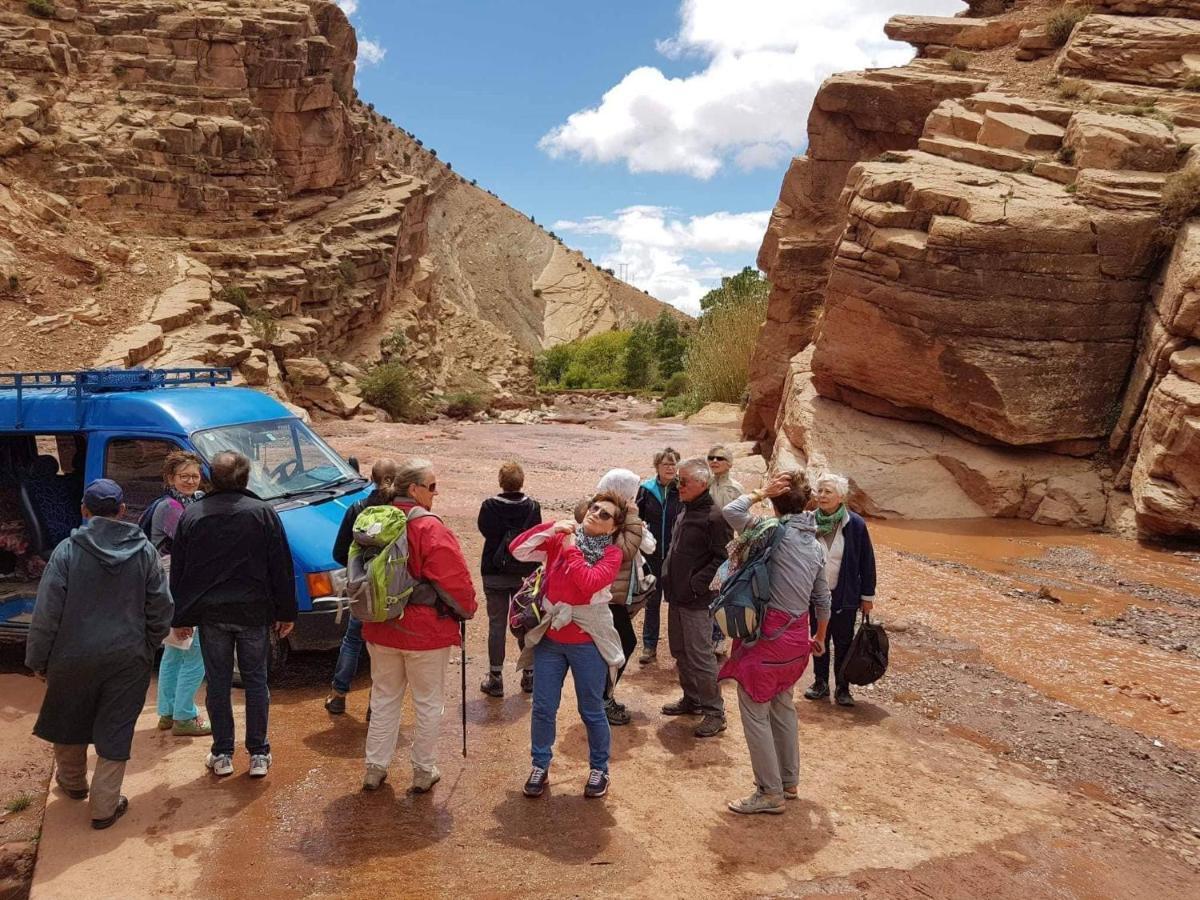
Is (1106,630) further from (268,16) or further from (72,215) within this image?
(268,16)

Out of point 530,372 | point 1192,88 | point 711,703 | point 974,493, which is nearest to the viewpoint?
point 711,703

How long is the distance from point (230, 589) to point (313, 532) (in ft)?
4.82

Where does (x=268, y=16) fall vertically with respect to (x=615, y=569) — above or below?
above

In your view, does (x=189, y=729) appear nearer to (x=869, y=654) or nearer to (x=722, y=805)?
(x=722, y=805)

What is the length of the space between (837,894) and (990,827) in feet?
3.81

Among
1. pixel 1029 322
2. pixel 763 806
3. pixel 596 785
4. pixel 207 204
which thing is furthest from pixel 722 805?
pixel 207 204

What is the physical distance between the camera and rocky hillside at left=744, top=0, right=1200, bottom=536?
12.7 m

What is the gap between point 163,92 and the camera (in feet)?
105

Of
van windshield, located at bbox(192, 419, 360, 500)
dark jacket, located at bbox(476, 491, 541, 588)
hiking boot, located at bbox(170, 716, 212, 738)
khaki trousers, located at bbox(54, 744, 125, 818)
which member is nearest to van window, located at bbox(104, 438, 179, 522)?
van windshield, located at bbox(192, 419, 360, 500)

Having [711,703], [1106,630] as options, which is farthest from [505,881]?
[1106,630]

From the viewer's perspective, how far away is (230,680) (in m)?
4.98

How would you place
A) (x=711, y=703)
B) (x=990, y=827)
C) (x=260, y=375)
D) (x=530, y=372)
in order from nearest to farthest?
(x=990, y=827)
(x=711, y=703)
(x=260, y=375)
(x=530, y=372)

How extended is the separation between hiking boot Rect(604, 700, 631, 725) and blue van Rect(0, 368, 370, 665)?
6.29 feet

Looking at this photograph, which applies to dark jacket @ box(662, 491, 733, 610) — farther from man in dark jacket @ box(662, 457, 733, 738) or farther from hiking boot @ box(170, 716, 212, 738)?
hiking boot @ box(170, 716, 212, 738)
